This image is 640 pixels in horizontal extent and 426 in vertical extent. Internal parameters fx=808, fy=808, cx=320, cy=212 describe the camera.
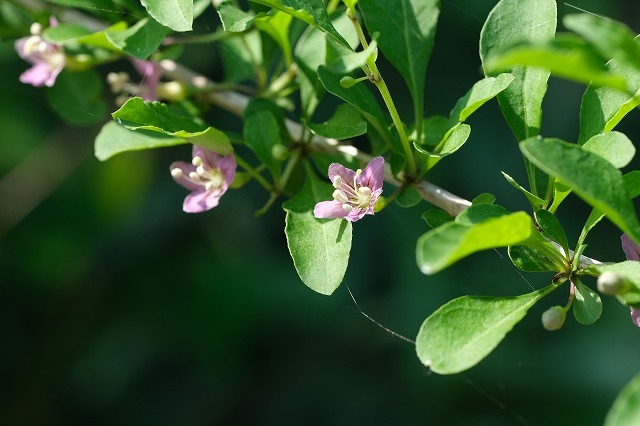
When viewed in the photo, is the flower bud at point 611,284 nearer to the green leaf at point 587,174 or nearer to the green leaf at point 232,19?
the green leaf at point 587,174

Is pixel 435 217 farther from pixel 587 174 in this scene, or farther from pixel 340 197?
pixel 587 174

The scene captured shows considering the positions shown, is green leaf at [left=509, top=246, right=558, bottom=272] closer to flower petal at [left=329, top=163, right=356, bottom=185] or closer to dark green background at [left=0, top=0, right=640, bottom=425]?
flower petal at [left=329, top=163, right=356, bottom=185]

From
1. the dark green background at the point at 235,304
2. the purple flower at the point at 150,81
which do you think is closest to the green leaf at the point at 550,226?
the purple flower at the point at 150,81

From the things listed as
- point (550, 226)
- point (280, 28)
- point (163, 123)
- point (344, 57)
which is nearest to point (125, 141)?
point (163, 123)

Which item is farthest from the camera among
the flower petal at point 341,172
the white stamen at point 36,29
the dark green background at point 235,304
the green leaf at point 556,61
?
the dark green background at point 235,304

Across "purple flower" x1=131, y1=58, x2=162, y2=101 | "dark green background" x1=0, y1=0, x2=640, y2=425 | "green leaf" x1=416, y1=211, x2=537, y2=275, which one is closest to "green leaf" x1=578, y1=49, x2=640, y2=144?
"green leaf" x1=416, y1=211, x2=537, y2=275
